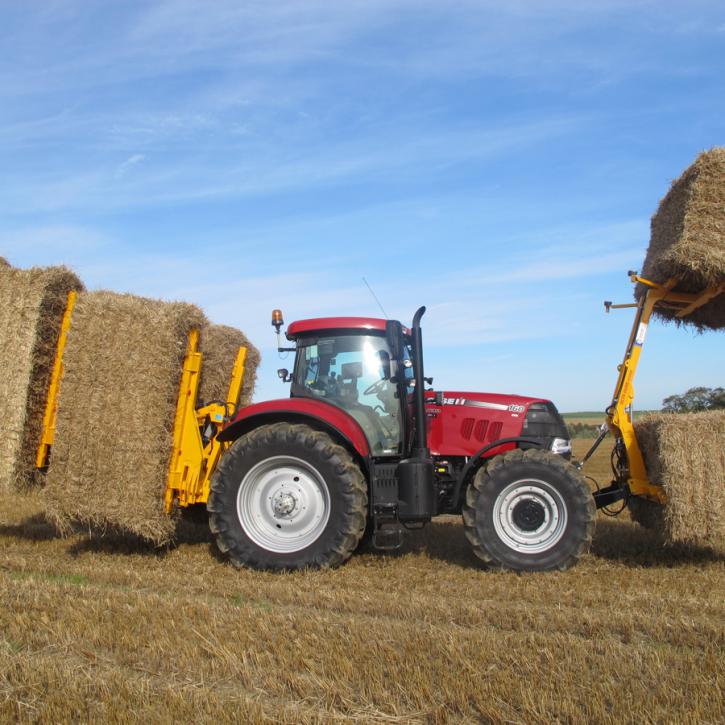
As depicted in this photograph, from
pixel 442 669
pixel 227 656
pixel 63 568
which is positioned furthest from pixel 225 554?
pixel 442 669

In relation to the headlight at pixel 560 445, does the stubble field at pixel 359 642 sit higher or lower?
lower

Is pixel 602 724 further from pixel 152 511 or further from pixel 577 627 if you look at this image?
pixel 152 511

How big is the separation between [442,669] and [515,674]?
1.05ft

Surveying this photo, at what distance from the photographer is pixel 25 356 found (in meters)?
6.82

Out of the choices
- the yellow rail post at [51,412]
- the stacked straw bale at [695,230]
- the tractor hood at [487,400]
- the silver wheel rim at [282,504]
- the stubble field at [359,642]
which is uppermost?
the stacked straw bale at [695,230]

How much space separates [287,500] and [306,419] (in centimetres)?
66

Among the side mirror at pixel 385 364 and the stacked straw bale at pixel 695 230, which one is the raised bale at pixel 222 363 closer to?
the side mirror at pixel 385 364

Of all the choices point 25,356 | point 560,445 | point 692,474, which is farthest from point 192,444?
point 692,474

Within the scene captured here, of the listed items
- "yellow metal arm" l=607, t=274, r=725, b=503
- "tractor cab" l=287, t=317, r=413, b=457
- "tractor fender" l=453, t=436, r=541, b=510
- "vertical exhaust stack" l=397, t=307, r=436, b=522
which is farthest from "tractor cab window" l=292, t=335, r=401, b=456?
"yellow metal arm" l=607, t=274, r=725, b=503

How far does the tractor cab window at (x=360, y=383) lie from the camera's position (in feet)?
20.6

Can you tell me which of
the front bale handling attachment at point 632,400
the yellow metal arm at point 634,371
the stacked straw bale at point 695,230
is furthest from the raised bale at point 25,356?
the stacked straw bale at point 695,230

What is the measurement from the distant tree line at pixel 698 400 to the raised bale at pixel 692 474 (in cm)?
78

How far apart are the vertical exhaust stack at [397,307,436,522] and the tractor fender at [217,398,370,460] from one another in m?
0.39

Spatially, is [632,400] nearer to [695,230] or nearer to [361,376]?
[695,230]
